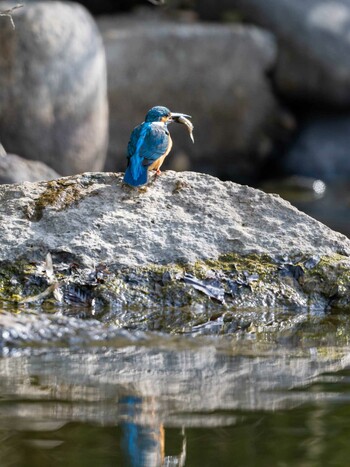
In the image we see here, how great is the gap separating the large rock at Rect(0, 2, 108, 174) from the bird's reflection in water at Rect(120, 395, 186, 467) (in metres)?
6.99

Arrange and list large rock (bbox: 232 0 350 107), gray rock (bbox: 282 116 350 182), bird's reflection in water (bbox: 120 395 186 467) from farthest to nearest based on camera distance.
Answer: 1. gray rock (bbox: 282 116 350 182)
2. large rock (bbox: 232 0 350 107)
3. bird's reflection in water (bbox: 120 395 186 467)

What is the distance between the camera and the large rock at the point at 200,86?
499 inches

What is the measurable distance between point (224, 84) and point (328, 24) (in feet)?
5.03

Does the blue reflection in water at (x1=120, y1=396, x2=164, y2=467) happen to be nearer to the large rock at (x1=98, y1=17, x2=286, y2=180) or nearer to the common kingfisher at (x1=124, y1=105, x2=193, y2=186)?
the common kingfisher at (x1=124, y1=105, x2=193, y2=186)

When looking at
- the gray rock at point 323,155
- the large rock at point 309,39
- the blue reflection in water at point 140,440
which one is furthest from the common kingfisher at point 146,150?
the gray rock at point 323,155

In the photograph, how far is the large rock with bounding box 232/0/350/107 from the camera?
1345 cm

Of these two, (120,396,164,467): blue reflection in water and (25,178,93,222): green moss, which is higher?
(25,178,93,222): green moss

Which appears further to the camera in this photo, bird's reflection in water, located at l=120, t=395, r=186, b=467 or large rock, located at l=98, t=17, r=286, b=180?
large rock, located at l=98, t=17, r=286, b=180

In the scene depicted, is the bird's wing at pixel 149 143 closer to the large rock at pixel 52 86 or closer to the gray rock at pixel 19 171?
the gray rock at pixel 19 171

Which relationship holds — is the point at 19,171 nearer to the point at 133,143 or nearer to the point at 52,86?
the point at 133,143

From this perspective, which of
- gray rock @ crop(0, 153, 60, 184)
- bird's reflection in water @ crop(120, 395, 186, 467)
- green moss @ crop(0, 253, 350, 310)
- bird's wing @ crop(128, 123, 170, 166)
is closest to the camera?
bird's reflection in water @ crop(120, 395, 186, 467)

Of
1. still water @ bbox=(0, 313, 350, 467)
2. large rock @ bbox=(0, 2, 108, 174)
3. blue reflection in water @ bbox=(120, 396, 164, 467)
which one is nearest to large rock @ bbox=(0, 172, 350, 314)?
still water @ bbox=(0, 313, 350, 467)

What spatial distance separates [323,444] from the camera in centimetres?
307

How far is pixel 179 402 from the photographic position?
3494 mm
